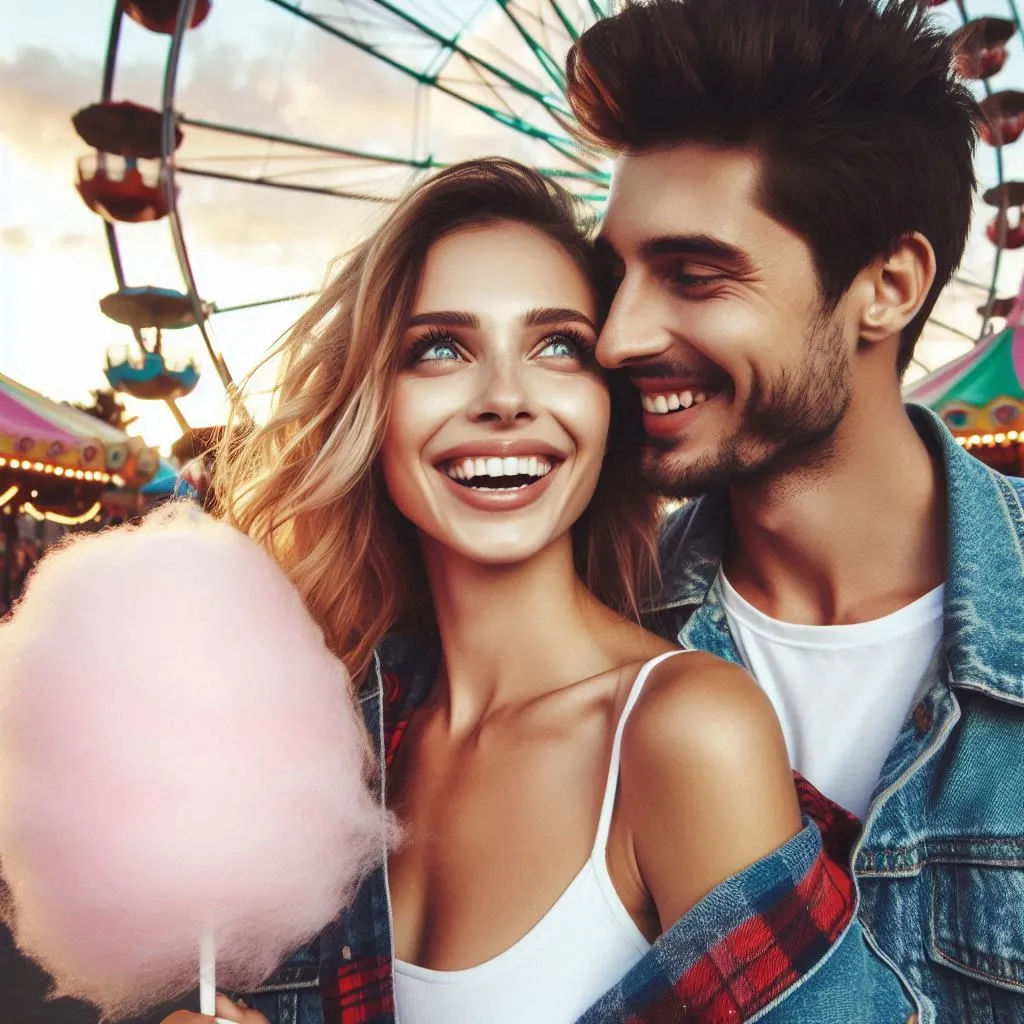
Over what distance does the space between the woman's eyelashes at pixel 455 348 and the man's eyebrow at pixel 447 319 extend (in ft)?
0.05

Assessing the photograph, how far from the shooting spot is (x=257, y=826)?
1.45 meters

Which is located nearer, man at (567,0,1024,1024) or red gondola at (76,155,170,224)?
man at (567,0,1024,1024)

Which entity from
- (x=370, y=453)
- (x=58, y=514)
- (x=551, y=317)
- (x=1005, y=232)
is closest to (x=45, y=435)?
(x=58, y=514)

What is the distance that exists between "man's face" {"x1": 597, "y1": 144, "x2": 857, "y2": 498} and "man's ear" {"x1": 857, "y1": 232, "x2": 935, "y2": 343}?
101 millimetres

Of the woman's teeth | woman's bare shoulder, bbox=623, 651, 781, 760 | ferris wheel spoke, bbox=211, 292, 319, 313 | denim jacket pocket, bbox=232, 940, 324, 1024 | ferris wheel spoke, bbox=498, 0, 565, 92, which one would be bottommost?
denim jacket pocket, bbox=232, 940, 324, 1024

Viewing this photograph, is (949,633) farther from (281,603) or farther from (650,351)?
(281,603)

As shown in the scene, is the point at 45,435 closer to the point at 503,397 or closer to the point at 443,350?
the point at 443,350

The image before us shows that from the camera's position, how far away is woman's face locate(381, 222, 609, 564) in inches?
68.0

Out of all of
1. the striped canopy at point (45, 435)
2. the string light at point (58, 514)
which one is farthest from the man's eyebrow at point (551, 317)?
the string light at point (58, 514)

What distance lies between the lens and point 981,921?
5.42 ft

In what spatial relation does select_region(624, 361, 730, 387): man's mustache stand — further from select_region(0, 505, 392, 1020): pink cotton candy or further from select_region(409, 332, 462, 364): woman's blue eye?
select_region(0, 505, 392, 1020): pink cotton candy

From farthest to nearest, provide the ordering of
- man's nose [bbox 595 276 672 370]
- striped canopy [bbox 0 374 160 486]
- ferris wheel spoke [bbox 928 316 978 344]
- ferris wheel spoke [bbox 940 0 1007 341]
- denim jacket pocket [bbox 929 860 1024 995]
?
striped canopy [bbox 0 374 160 486] < ferris wheel spoke [bbox 928 316 978 344] < ferris wheel spoke [bbox 940 0 1007 341] < man's nose [bbox 595 276 672 370] < denim jacket pocket [bbox 929 860 1024 995]

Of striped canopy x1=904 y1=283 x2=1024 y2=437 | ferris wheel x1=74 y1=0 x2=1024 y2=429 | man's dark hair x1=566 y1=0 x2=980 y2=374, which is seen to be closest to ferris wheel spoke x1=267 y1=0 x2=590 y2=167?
ferris wheel x1=74 y1=0 x2=1024 y2=429

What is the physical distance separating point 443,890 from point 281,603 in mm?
552
